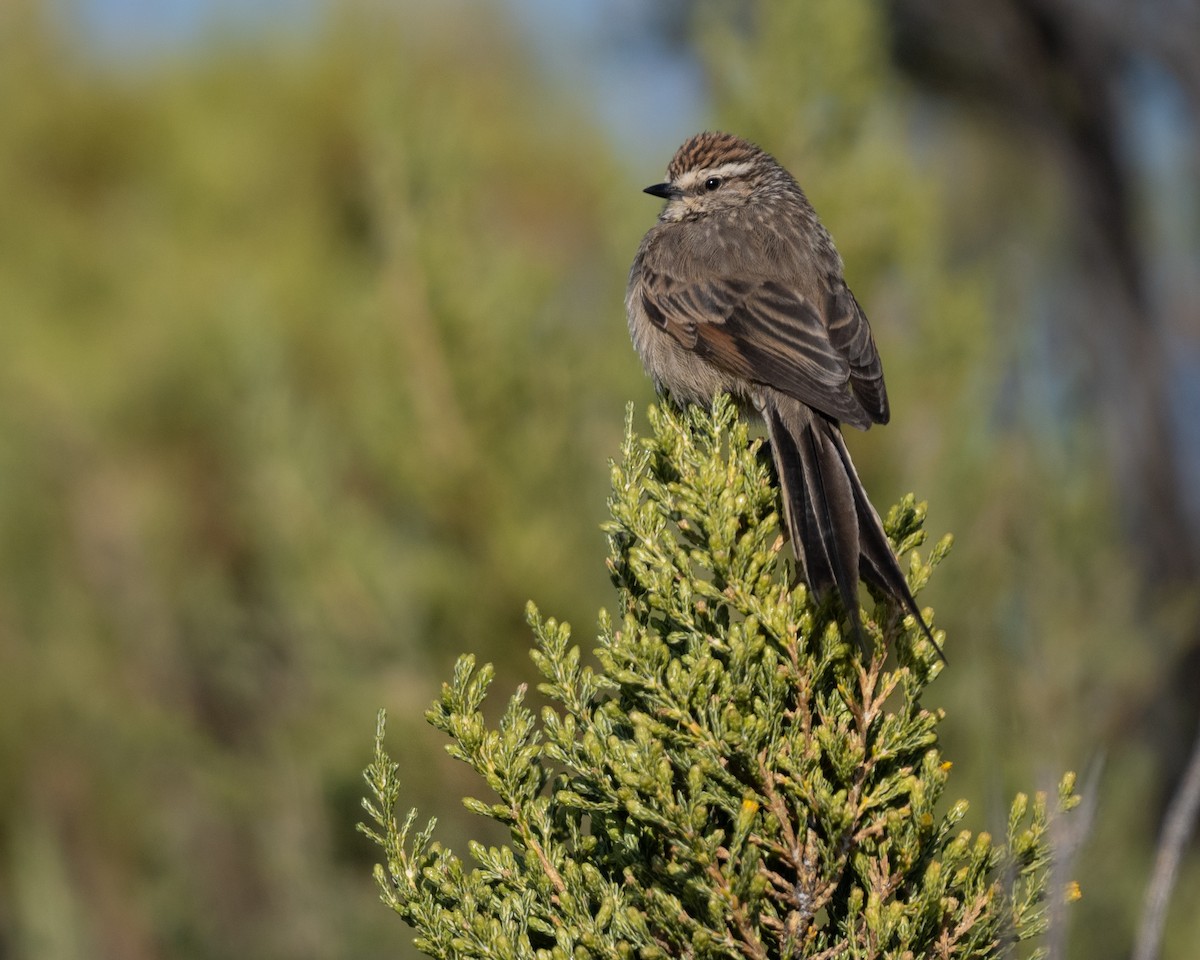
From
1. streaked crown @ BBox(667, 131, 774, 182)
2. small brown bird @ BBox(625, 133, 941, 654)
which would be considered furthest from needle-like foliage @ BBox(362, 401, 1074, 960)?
streaked crown @ BBox(667, 131, 774, 182)

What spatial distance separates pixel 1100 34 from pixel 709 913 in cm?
995

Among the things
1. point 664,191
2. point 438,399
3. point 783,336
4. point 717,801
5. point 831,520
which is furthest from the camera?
point 438,399

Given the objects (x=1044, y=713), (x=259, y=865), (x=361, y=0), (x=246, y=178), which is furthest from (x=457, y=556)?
(x=361, y=0)

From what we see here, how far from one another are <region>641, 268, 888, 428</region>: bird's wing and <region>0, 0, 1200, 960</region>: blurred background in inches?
32.0

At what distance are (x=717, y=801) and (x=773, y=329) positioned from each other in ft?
6.84

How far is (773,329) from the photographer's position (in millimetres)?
4527

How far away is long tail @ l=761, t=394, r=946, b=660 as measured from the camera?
Answer: 319 cm

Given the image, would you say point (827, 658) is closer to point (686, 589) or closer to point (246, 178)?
point (686, 589)

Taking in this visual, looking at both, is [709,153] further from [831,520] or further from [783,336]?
[831,520]

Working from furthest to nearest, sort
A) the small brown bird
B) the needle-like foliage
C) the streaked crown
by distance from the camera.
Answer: the streaked crown → the small brown bird → the needle-like foliage

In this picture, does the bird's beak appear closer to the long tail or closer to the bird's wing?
the bird's wing

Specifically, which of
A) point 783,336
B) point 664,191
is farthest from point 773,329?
point 664,191

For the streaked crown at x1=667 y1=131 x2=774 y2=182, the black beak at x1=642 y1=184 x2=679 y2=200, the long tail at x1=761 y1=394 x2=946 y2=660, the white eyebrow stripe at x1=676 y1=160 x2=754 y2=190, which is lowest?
the long tail at x1=761 y1=394 x2=946 y2=660

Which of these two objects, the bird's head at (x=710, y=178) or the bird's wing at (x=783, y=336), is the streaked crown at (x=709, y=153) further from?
the bird's wing at (x=783, y=336)
